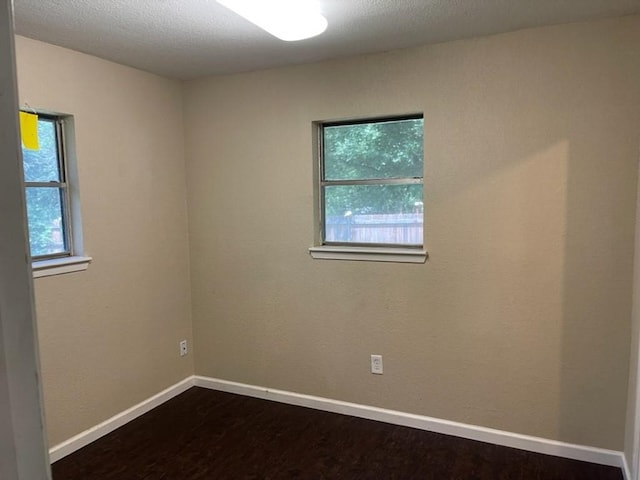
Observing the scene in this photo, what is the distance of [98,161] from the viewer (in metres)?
2.75

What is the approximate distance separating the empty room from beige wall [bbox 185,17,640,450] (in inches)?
0.5

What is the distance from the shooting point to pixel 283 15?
198 cm

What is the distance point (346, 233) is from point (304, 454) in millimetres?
1366

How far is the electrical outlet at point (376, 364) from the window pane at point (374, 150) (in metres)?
1.16

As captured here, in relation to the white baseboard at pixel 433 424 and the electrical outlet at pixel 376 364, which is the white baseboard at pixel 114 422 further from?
the electrical outlet at pixel 376 364

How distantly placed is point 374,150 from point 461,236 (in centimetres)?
77

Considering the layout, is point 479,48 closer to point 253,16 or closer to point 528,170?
point 528,170

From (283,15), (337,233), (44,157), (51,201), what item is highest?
(283,15)

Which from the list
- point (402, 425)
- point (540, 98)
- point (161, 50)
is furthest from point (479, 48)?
point (402, 425)

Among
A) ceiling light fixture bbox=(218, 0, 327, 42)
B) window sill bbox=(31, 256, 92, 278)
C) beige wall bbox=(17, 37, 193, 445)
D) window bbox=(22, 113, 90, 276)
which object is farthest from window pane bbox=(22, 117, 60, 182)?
ceiling light fixture bbox=(218, 0, 327, 42)

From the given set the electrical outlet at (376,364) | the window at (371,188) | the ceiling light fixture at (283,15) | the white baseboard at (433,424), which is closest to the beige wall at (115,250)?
the white baseboard at (433,424)

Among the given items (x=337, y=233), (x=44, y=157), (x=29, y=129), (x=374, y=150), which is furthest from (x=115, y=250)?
(x=374, y=150)

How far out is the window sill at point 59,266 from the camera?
7.95 ft

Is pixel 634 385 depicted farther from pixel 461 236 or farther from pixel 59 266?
pixel 59 266
